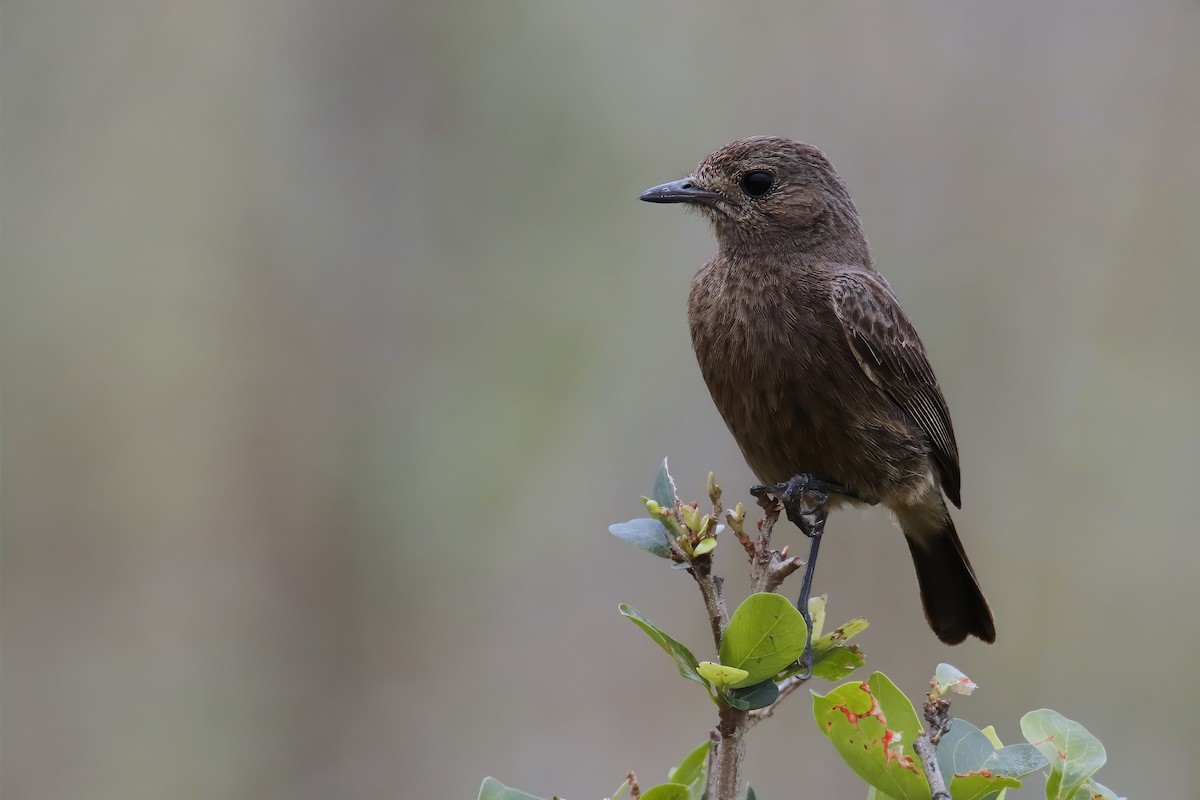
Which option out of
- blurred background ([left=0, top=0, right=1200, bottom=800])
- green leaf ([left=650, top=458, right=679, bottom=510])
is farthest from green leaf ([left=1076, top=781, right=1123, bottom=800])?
blurred background ([left=0, top=0, right=1200, bottom=800])

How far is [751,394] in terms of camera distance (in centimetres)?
304

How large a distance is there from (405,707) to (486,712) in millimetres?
467

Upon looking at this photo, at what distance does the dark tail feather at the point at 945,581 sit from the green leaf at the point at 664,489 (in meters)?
1.70

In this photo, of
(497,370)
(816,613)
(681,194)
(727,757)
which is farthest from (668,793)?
A: (497,370)

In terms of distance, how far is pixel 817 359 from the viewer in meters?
3.07

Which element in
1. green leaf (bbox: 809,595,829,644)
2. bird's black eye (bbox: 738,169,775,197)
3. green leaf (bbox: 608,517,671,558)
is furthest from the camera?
bird's black eye (bbox: 738,169,775,197)

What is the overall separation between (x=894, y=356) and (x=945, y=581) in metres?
0.80

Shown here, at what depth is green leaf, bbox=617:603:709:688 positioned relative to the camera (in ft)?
5.93

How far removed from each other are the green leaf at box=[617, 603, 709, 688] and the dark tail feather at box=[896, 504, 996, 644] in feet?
6.06

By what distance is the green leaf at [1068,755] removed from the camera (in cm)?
179

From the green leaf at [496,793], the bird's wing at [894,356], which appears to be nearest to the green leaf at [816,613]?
the green leaf at [496,793]

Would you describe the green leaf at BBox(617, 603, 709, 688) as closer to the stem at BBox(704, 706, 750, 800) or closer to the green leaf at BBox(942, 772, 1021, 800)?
the stem at BBox(704, 706, 750, 800)

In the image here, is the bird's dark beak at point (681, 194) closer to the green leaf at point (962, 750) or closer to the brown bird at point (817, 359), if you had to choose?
the brown bird at point (817, 359)

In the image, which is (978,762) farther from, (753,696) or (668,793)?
(668,793)
